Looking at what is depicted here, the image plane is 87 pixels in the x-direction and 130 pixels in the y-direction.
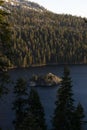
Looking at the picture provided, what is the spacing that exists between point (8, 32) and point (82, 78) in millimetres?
158844

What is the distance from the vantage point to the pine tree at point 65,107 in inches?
1758

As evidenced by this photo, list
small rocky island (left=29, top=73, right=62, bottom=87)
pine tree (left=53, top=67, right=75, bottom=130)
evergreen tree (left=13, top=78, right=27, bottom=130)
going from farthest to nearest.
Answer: small rocky island (left=29, top=73, right=62, bottom=87)
evergreen tree (left=13, top=78, right=27, bottom=130)
pine tree (left=53, top=67, right=75, bottom=130)

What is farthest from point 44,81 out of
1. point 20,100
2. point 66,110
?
point 66,110

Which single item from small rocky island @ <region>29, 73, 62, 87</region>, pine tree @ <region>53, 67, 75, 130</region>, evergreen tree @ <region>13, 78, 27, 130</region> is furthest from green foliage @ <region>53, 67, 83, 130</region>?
small rocky island @ <region>29, 73, 62, 87</region>

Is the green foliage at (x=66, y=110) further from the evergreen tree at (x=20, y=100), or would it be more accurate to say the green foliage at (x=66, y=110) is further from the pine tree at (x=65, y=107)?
the evergreen tree at (x=20, y=100)

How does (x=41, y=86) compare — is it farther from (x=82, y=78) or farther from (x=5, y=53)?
(x=5, y=53)

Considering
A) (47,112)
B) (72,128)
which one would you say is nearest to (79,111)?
(72,128)

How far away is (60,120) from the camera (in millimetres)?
46812

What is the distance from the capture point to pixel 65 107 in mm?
45906

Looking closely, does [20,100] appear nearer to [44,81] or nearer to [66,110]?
[66,110]

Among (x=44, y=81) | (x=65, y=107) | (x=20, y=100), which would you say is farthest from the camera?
(x=44, y=81)

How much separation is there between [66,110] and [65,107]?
0.40 meters

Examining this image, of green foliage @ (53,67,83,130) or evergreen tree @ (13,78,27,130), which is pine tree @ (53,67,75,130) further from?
evergreen tree @ (13,78,27,130)

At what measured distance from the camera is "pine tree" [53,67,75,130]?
4466 cm
